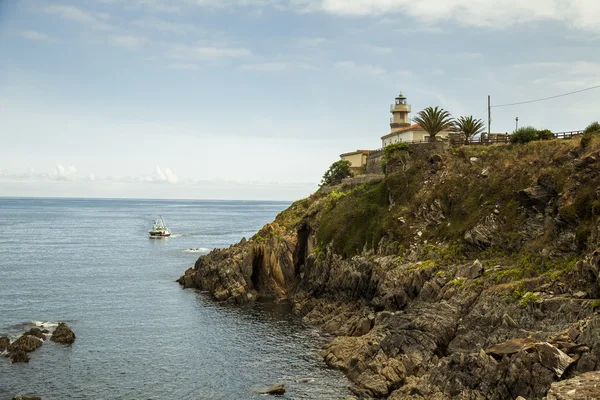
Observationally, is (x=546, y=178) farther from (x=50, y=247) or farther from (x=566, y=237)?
(x=50, y=247)

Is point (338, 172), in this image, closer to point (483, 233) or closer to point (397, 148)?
point (397, 148)

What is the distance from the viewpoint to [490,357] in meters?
35.0

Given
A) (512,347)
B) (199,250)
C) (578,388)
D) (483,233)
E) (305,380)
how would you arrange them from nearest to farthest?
(578,388) → (512,347) → (305,380) → (483,233) → (199,250)

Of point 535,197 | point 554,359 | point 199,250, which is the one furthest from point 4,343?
point 199,250

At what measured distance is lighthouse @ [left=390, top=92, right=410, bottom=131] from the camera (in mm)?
110000

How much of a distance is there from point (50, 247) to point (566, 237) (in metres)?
118

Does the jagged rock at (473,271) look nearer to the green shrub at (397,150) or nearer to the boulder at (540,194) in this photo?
the boulder at (540,194)

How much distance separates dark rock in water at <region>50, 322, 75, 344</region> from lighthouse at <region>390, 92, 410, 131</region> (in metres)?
74.5

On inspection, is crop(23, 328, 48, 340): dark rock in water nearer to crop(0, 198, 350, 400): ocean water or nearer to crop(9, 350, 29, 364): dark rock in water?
crop(0, 198, 350, 400): ocean water

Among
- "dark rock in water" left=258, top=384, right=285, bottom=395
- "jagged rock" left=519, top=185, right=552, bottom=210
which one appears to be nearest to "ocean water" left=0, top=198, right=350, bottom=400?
"dark rock in water" left=258, top=384, right=285, bottom=395

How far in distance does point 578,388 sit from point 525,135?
147ft

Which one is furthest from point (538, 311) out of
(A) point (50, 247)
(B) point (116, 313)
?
(A) point (50, 247)

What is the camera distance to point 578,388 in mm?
26969

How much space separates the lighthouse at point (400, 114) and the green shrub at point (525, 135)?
43.7m
